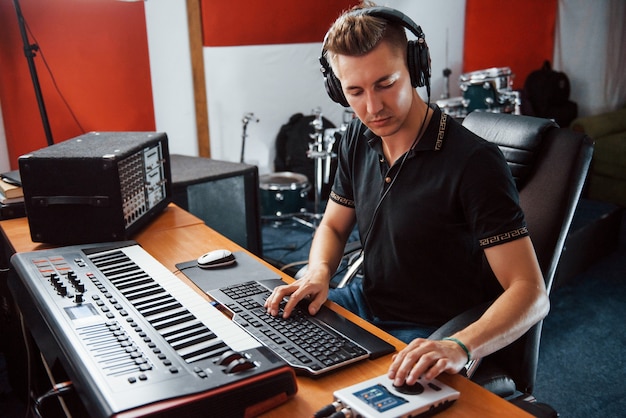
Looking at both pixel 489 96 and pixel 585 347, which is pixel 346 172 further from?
pixel 489 96

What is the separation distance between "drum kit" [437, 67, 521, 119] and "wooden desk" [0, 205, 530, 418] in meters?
3.04

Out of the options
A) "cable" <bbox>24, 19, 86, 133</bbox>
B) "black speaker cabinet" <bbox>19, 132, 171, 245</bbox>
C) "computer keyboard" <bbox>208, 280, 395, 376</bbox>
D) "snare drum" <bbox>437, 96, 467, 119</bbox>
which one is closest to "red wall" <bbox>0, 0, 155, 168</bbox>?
"cable" <bbox>24, 19, 86, 133</bbox>

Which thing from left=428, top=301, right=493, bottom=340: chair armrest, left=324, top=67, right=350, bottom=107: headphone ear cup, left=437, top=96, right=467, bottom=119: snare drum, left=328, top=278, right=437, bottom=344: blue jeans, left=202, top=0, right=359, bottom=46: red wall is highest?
left=202, top=0, right=359, bottom=46: red wall

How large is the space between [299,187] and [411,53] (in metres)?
2.44

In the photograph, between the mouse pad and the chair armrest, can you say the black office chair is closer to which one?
the chair armrest

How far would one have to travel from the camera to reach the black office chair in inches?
51.4

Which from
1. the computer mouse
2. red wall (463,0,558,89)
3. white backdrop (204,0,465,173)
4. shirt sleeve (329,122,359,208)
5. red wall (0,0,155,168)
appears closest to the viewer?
the computer mouse

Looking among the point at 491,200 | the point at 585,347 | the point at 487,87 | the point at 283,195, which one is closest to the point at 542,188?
the point at 491,200

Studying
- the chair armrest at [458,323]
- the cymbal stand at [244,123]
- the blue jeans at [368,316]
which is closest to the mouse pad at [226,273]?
the blue jeans at [368,316]

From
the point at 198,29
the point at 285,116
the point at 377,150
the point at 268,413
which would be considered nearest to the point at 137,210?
the point at 377,150

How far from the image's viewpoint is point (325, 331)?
108cm

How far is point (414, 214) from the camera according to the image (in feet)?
4.39

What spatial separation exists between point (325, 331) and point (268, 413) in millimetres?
247

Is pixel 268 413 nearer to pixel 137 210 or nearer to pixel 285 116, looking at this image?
pixel 137 210
